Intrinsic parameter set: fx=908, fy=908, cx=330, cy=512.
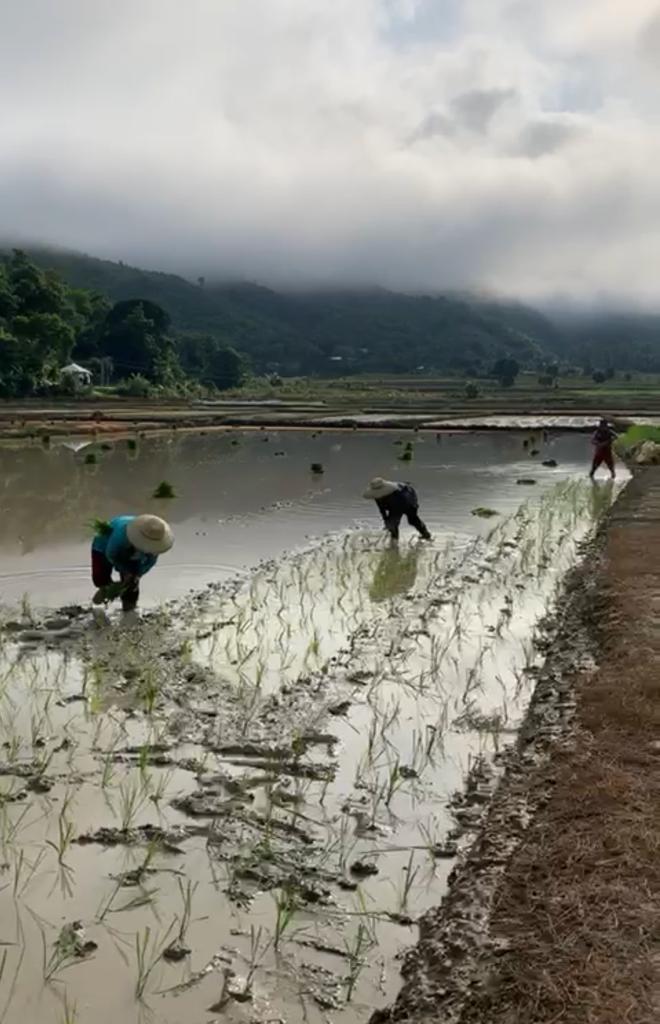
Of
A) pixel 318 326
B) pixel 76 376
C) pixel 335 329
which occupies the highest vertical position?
pixel 318 326

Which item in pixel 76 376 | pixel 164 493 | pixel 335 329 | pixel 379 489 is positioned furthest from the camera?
pixel 335 329

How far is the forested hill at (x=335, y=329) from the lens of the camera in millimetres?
120250

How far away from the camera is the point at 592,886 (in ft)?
9.79

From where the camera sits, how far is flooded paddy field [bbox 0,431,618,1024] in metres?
2.71

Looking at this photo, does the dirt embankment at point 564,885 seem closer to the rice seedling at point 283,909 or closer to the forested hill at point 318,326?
the rice seedling at point 283,909

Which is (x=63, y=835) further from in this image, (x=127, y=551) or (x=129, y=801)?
(x=127, y=551)

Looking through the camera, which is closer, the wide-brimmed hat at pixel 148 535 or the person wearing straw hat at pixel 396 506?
the wide-brimmed hat at pixel 148 535

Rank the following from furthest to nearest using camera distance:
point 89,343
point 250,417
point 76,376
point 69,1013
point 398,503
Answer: point 89,343 < point 76,376 < point 250,417 < point 398,503 < point 69,1013

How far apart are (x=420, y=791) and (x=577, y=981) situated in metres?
1.42

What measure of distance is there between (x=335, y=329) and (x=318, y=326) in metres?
3.65

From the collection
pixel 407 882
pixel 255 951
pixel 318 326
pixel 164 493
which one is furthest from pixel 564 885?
pixel 318 326

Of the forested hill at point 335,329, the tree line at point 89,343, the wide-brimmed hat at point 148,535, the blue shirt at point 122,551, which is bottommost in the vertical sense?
the blue shirt at point 122,551

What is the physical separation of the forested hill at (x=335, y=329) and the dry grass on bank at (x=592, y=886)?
9542 centimetres

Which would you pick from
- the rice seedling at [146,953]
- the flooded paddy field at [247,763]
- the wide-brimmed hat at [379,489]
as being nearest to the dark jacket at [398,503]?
the wide-brimmed hat at [379,489]
